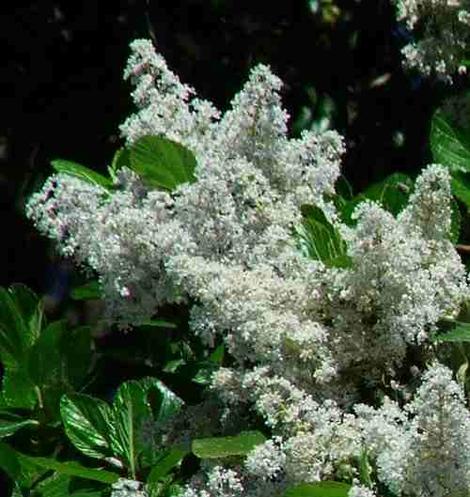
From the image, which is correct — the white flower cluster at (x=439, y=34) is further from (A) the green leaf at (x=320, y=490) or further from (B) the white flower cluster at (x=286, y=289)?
(A) the green leaf at (x=320, y=490)

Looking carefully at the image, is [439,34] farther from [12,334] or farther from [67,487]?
[67,487]

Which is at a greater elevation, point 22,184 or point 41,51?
point 41,51

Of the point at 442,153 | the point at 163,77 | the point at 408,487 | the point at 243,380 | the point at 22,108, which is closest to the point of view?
the point at 408,487

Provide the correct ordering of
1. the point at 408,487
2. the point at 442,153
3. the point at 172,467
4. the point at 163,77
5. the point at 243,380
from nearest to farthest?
the point at 408,487 → the point at 243,380 → the point at 172,467 → the point at 163,77 → the point at 442,153

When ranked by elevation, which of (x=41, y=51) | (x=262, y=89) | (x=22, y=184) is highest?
(x=41, y=51)

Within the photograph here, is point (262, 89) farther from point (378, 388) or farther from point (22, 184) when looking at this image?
point (22, 184)

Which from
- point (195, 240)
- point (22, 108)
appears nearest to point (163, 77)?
point (195, 240)
